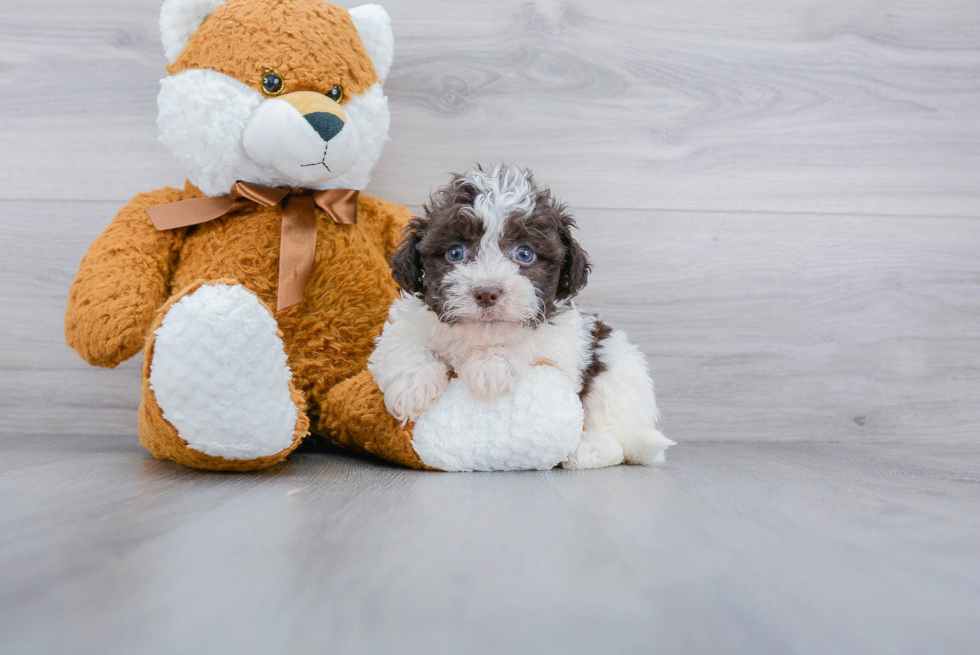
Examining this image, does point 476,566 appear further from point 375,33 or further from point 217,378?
point 375,33

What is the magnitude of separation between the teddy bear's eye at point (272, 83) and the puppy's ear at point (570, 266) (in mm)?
476

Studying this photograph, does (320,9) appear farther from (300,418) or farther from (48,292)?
(48,292)

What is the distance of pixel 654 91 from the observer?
140 cm

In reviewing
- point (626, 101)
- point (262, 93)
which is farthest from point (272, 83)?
point (626, 101)

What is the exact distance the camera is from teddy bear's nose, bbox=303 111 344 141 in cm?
99

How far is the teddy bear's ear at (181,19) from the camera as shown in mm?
1053

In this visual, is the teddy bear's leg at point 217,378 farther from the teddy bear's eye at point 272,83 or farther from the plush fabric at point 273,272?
the teddy bear's eye at point 272,83

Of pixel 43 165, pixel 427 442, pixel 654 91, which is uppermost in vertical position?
pixel 654 91

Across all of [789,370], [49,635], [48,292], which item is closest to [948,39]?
[789,370]

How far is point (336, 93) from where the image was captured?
1.07m

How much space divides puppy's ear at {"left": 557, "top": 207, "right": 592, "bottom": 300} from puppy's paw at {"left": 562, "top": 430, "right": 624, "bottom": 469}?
0.72 feet

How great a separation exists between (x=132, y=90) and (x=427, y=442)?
3.24 ft

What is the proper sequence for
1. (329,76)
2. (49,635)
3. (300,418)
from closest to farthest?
(49,635), (300,418), (329,76)

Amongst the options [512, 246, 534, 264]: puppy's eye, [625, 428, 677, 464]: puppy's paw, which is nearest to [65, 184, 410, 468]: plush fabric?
[512, 246, 534, 264]: puppy's eye
